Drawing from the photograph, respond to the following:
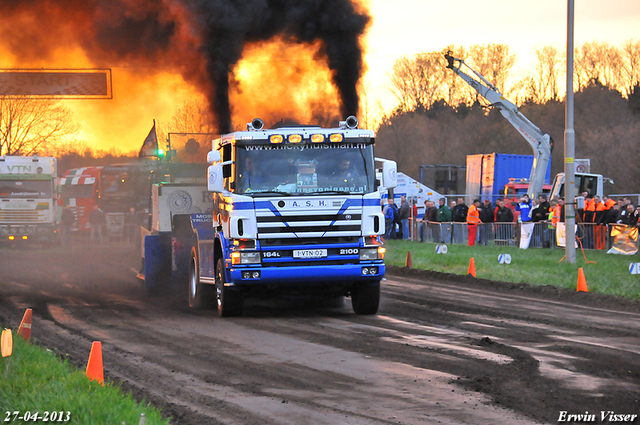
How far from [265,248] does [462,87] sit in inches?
1944

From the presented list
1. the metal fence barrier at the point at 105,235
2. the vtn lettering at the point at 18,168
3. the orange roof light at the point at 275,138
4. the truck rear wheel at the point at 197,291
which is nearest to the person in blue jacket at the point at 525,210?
the truck rear wheel at the point at 197,291

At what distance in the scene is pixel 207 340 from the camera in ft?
34.1

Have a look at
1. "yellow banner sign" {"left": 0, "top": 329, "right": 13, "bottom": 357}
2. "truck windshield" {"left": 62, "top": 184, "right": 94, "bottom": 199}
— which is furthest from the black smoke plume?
"truck windshield" {"left": 62, "top": 184, "right": 94, "bottom": 199}

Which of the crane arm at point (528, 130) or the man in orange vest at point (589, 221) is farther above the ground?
the crane arm at point (528, 130)

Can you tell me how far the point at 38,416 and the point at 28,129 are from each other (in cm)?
5668

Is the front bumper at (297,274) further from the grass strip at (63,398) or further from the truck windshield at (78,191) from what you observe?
the truck windshield at (78,191)

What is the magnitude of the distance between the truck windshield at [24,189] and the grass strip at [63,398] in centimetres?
2744

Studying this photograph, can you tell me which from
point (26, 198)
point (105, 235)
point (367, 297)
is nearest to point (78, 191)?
point (105, 235)

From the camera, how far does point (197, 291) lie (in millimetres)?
14242

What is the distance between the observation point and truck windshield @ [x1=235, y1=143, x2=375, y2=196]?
11.8m

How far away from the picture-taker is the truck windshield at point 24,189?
33.5 m

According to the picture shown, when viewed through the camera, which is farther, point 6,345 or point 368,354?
point 368,354

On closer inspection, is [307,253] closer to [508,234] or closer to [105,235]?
[508,234]

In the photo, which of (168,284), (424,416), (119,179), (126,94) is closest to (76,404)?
(424,416)
